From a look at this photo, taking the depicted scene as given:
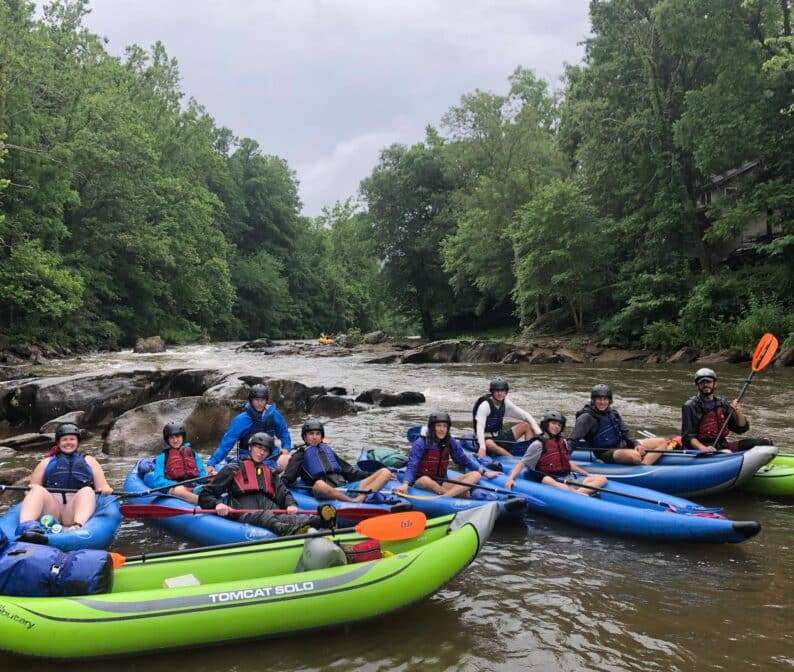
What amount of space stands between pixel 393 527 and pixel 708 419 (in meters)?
4.19

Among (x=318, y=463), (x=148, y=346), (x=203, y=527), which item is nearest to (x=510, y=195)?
(x=148, y=346)

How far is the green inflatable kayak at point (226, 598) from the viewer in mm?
3365

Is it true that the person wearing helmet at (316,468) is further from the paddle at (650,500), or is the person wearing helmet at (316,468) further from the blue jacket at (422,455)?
the paddle at (650,500)

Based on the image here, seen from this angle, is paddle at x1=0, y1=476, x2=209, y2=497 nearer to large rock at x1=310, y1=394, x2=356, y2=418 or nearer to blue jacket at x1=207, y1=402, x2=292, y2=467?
blue jacket at x1=207, y1=402, x2=292, y2=467

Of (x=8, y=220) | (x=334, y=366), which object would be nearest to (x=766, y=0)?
(x=334, y=366)

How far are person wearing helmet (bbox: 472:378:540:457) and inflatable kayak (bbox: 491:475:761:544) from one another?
1.04 meters

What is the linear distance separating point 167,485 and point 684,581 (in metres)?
4.36

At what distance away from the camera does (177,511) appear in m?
5.28

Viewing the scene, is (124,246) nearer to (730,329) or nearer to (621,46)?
(621,46)

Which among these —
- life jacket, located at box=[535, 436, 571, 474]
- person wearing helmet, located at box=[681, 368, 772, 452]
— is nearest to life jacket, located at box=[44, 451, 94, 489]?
life jacket, located at box=[535, 436, 571, 474]

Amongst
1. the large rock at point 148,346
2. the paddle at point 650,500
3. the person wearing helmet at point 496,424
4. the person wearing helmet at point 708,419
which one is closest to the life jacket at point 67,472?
the person wearing helmet at point 496,424

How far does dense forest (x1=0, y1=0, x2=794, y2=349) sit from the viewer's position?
19.0 metres

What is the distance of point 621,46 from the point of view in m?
22.8

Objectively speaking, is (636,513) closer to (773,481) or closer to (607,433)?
(607,433)
